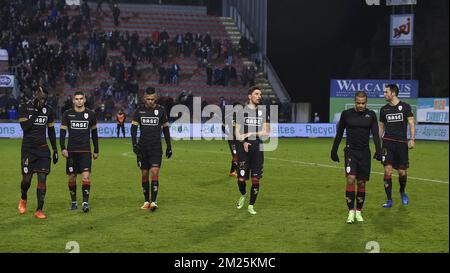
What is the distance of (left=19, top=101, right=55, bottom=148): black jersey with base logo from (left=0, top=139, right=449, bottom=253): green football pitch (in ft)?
4.46

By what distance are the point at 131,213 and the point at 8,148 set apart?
61.1 ft

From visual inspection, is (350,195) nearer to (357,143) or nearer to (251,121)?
(357,143)

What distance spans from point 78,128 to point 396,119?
20.8ft

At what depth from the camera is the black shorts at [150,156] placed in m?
13.9

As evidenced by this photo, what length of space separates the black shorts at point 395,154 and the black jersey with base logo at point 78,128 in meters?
5.97

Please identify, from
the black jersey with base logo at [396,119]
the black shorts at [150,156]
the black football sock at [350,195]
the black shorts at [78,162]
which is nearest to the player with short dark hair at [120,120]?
the black shorts at [150,156]

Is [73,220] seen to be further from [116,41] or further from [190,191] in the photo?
[116,41]

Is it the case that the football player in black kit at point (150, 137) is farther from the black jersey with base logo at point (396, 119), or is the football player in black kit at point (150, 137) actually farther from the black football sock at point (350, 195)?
the black jersey with base logo at point (396, 119)

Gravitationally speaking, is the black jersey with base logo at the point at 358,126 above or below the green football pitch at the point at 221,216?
above

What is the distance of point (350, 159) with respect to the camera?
12664 mm

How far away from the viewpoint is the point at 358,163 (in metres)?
12.7

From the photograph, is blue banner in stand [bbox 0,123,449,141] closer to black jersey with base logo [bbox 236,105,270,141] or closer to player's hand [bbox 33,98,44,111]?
player's hand [bbox 33,98,44,111]

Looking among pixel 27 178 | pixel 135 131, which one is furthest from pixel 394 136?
pixel 27 178

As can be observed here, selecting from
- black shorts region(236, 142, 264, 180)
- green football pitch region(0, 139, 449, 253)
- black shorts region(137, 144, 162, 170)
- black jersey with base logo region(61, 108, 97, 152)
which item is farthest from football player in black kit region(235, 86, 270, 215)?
black jersey with base logo region(61, 108, 97, 152)
